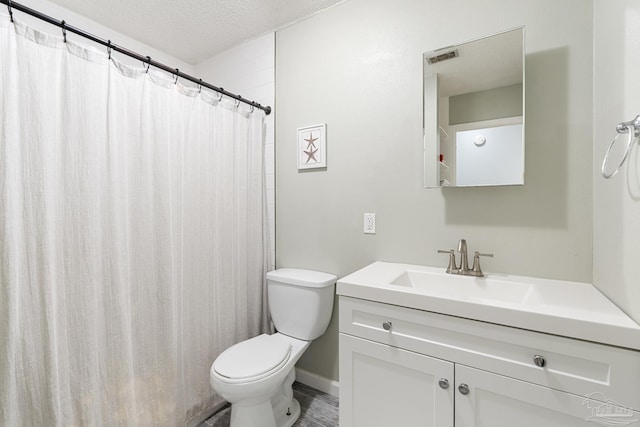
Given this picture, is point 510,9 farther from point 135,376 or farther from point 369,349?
point 135,376

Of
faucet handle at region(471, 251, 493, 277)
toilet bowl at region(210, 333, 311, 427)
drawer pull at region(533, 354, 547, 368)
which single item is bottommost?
toilet bowl at region(210, 333, 311, 427)

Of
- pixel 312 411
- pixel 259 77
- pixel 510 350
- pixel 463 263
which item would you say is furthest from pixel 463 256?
pixel 259 77

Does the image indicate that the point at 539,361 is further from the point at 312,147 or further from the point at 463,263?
the point at 312,147

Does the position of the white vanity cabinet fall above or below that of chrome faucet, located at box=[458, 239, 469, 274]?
below

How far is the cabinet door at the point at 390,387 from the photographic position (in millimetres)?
1047

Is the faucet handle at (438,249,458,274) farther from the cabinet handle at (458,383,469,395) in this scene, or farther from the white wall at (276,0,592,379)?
the cabinet handle at (458,383,469,395)

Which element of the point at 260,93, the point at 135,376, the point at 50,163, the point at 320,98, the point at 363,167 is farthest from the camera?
the point at 260,93

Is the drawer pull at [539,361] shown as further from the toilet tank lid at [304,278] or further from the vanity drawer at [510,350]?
the toilet tank lid at [304,278]

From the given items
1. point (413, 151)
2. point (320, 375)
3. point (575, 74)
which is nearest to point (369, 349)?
point (320, 375)

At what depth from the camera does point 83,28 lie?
192cm

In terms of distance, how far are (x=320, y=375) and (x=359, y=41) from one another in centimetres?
220

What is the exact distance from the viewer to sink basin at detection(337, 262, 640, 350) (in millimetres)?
824

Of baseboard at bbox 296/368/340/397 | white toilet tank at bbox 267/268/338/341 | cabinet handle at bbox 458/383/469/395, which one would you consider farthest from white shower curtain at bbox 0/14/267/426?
cabinet handle at bbox 458/383/469/395

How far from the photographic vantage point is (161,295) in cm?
149
